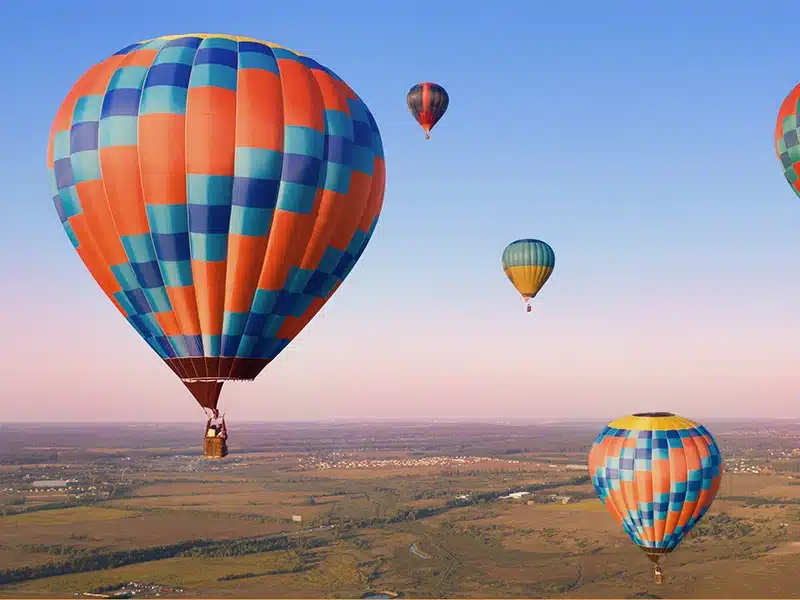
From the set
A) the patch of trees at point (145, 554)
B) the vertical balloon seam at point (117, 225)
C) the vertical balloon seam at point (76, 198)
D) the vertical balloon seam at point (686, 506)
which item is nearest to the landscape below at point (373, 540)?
the patch of trees at point (145, 554)

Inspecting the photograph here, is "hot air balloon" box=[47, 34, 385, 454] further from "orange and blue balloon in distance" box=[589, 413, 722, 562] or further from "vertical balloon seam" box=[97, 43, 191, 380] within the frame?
"orange and blue balloon in distance" box=[589, 413, 722, 562]

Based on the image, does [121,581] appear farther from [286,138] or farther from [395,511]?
[286,138]

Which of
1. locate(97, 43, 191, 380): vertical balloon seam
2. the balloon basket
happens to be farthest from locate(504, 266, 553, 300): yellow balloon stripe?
the balloon basket

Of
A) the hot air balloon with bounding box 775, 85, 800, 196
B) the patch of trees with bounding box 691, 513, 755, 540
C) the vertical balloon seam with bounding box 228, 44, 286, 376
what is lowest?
the patch of trees with bounding box 691, 513, 755, 540

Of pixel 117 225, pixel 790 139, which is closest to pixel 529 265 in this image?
pixel 790 139

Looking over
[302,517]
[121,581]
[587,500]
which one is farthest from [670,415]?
[587,500]

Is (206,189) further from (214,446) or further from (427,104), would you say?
(427,104)
